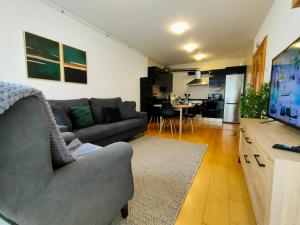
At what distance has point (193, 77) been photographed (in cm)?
703

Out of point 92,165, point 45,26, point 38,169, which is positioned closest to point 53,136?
point 38,169

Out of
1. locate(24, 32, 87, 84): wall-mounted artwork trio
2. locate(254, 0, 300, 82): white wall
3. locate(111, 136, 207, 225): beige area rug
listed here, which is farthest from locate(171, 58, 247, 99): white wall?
locate(24, 32, 87, 84): wall-mounted artwork trio

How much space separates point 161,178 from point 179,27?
3076 millimetres

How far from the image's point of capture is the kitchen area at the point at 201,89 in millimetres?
5305

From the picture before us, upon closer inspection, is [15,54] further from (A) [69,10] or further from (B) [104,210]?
(B) [104,210]

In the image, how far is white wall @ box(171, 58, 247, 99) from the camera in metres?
6.23

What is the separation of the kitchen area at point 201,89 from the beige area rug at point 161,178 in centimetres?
220

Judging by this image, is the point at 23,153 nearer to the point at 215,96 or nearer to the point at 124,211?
the point at 124,211

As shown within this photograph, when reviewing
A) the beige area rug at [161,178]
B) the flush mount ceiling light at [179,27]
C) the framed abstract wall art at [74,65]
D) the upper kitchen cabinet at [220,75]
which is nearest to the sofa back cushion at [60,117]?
the framed abstract wall art at [74,65]

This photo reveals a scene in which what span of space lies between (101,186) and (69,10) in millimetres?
3136

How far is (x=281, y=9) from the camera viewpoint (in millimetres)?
2150

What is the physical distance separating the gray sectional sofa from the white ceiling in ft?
5.39

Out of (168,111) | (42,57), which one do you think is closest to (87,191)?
(42,57)

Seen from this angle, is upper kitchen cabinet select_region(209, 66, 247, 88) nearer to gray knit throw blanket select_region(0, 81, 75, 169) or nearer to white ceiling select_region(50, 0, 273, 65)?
white ceiling select_region(50, 0, 273, 65)
